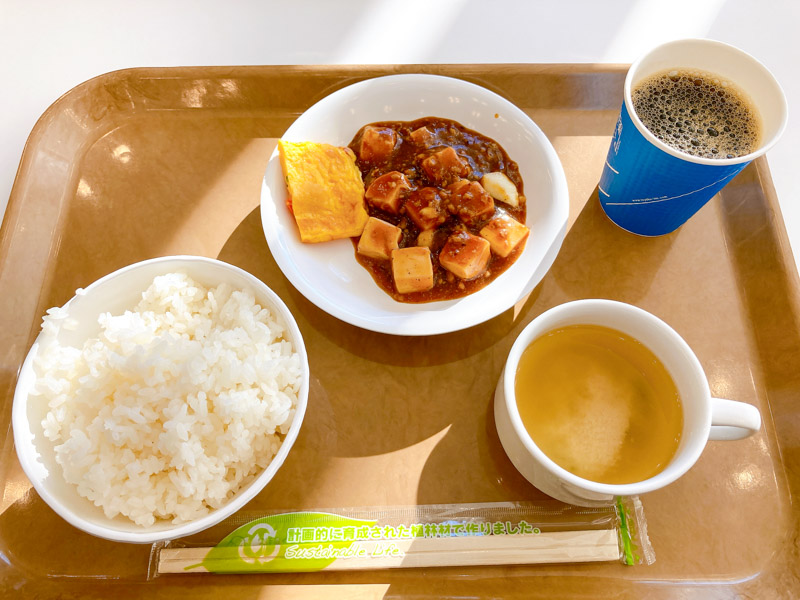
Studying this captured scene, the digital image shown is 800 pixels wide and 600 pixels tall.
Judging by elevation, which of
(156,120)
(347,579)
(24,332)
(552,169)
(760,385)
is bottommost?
(760,385)

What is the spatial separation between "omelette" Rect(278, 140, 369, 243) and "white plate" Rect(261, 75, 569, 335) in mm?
35

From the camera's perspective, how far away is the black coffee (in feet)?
4.90

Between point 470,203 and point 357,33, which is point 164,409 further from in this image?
point 357,33

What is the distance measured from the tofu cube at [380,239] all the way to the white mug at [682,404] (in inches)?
20.5

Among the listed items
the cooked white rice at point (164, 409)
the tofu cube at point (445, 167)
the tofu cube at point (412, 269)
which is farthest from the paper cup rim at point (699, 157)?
the cooked white rice at point (164, 409)

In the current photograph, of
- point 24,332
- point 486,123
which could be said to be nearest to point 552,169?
point 486,123

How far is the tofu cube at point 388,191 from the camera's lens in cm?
171

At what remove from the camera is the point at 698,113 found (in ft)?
5.05

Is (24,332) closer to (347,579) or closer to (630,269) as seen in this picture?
(347,579)

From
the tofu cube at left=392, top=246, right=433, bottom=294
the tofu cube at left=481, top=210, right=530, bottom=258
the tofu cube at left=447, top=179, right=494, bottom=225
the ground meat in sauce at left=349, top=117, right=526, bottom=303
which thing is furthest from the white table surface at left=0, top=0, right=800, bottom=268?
the tofu cube at left=392, top=246, right=433, bottom=294

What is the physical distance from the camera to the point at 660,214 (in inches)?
64.5

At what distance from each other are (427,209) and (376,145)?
0.28m

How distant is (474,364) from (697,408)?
0.55 m

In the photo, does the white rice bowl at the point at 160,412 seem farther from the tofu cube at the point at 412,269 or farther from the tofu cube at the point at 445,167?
the tofu cube at the point at 445,167
